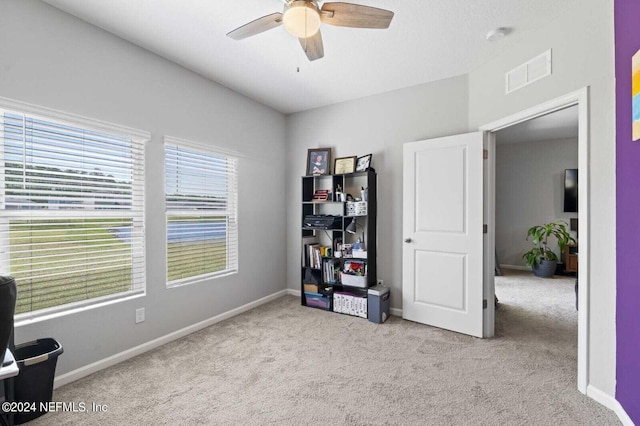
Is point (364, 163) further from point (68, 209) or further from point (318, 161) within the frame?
point (68, 209)

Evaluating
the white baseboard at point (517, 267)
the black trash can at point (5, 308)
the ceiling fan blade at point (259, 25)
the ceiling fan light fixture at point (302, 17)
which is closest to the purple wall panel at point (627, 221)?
the ceiling fan light fixture at point (302, 17)

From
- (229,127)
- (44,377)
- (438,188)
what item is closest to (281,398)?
(44,377)

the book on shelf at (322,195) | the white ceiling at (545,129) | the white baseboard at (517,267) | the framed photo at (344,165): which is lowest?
the white baseboard at (517,267)

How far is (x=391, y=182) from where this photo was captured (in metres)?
3.47

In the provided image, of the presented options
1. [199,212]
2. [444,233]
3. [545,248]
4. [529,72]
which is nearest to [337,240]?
[444,233]

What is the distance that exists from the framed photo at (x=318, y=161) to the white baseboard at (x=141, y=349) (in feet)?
6.04

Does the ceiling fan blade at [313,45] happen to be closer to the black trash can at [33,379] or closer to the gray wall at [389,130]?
the gray wall at [389,130]

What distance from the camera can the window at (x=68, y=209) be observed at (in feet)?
6.28

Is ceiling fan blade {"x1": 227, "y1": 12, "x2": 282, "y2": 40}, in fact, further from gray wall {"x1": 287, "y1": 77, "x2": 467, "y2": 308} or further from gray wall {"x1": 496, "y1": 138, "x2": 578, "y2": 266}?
gray wall {"x1": 496, "y1": 138, "x2": 578, "y2": 266}

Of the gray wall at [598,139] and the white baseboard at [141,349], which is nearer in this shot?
the gray wall at [598,139]

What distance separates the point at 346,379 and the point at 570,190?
5.92 m

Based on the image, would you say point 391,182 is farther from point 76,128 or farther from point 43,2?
point 43,2

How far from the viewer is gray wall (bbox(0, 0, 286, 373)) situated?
1961mm

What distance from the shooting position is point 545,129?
16.8 ft
